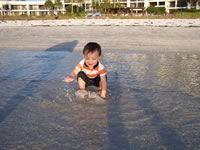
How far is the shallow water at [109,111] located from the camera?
7.27 ft

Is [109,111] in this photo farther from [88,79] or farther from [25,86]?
[25,86]

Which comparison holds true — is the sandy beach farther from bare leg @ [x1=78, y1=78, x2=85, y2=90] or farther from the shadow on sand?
bare leg @ [x1=78, y1=78, x2=85, y2=90]

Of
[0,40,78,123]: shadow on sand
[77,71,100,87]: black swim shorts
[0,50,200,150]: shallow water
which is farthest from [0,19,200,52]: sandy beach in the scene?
[77,71,100,87]: black swim shorts

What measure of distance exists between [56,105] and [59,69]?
2233 mm

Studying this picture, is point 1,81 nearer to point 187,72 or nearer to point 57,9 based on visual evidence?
point 187,72

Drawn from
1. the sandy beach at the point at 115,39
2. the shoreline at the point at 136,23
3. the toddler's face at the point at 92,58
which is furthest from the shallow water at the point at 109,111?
the shoreline at the point at 136,23

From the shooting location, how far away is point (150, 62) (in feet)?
19.2

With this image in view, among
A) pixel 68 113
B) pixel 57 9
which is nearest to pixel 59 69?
pixel 68 113

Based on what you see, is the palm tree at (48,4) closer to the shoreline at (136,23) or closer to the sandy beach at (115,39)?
the shoreline at (136,23)

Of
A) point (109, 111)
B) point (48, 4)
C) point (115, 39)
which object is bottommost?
point (109, 111)

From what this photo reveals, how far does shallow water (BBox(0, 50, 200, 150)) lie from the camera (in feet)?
7.27

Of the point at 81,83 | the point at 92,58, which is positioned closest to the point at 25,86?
the point at 81,83

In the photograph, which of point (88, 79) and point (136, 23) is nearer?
point (88, 79)

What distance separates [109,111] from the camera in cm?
289
